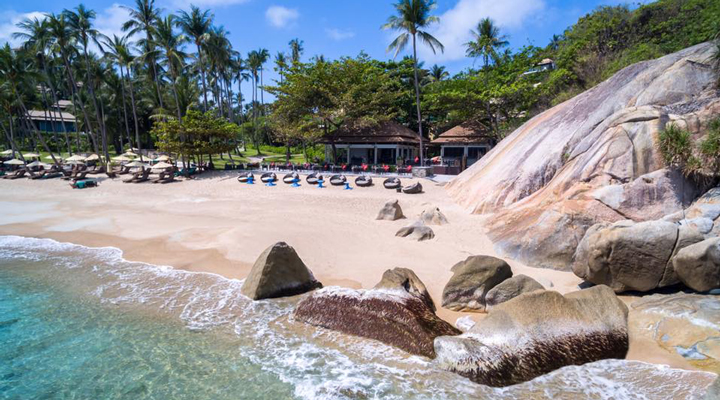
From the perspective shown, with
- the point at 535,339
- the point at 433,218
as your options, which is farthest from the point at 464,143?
the point at 535,339

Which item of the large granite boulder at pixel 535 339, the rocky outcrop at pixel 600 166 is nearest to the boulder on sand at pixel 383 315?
the large granite boulder at pixel 535 339

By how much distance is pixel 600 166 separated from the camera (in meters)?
9.98

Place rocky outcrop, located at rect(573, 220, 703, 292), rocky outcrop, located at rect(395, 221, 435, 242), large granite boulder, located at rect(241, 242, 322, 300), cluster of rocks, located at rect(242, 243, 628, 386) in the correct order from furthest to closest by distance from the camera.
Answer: rocky outcrop, located at rect(395, 221, 435, 242) → large granite boulder, located at rect(241, 242, 322, 300) → rocky outcrop, located at rect(573, 220, 703, 292) → cluster of rocks, located at rect(242, 243, 628, 386)

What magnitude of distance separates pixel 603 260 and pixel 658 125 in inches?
216

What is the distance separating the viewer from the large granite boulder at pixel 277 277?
8180 millimetres

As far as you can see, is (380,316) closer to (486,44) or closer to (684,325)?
(684,325)

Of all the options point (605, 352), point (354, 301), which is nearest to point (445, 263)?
point (354, 301)

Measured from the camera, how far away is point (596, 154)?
33.7 ft

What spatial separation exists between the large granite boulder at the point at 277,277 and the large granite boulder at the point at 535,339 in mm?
3921

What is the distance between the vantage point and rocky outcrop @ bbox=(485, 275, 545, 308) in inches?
275

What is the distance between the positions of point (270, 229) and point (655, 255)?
1126 centimetres

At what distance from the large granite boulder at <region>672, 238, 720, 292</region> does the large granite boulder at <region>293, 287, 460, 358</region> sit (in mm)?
4315

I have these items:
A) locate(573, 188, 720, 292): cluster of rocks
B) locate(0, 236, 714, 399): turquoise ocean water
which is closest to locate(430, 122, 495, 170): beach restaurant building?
locate(573, 188, 720, 292): cluster of rocks

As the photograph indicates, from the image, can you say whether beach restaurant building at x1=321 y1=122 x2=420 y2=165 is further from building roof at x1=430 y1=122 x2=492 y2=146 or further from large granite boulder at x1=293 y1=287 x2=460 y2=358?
large granite boulder at x1=293 y1=287 x2=460 y2=358
